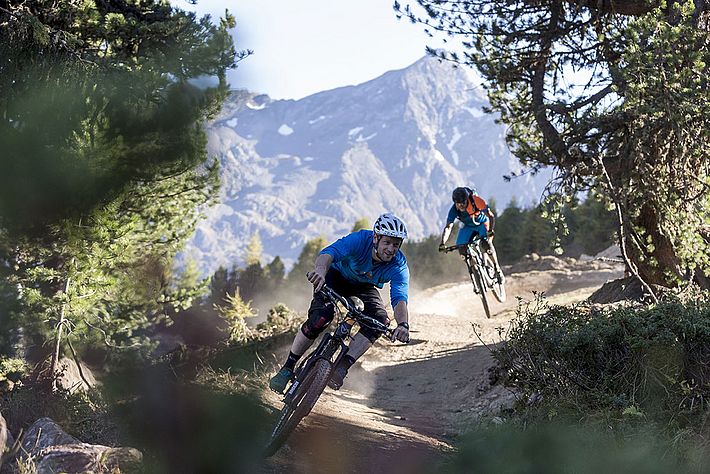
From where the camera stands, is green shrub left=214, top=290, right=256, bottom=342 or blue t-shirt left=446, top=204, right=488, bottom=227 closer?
green shrub left=214, top=290, right=256, bottom=342

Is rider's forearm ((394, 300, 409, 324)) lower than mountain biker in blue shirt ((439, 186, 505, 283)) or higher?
lower

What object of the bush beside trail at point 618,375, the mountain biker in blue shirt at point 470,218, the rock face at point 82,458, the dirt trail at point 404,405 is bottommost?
the dirt trail at point 404,405

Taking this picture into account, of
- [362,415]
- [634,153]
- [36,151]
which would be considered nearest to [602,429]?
[362,415]

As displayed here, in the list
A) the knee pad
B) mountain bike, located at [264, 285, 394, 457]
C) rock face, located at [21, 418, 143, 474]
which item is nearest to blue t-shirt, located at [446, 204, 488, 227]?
the knee pad

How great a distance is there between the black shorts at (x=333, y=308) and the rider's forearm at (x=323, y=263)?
0.80ft

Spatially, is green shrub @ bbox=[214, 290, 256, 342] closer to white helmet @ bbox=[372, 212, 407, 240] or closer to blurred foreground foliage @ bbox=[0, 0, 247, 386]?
blurred foreground foliage @ bbox=[0, 0, 247, 386]

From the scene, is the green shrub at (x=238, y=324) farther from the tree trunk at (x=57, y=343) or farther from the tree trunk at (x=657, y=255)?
the tree trunk at (x=657, y=255)

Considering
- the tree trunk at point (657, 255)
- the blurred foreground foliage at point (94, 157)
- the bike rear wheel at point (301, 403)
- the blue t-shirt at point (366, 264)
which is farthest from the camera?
the tree trunk at point (657, 255)

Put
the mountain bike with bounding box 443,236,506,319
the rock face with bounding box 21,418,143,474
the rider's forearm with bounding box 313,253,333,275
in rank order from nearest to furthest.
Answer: the rock face with bounding box 21,418,143,474, the rider's forearm with bounding box 313,253,333,275, the mountain bike with bounding box 443,236,506,319

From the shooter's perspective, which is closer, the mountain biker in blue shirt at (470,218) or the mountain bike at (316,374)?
the mountain bike at (316,374)

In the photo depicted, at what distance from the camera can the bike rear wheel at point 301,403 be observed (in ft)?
19.0

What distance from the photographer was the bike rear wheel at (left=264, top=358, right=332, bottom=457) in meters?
5.78

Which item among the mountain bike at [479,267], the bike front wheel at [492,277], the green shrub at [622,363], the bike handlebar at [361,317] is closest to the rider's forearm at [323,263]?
the bike handlebar at [361,317]

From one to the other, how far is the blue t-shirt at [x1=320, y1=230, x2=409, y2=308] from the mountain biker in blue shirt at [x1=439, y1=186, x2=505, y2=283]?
5507mm
